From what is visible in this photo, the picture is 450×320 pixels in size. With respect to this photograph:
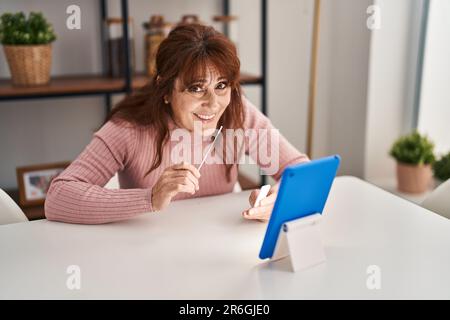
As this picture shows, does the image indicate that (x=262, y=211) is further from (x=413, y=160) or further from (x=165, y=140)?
(x=413, y=160)

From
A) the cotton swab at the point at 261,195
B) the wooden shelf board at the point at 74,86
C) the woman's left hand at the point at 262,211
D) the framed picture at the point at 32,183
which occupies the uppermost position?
the wooden shelf board at the point at 74,86

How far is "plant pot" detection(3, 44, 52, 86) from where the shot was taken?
233 centimetres

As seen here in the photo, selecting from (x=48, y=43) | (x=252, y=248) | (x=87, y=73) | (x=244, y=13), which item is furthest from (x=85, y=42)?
(x=252, y=248)

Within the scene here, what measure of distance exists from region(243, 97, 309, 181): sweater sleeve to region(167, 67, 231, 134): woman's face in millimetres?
191

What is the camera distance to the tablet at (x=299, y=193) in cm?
106

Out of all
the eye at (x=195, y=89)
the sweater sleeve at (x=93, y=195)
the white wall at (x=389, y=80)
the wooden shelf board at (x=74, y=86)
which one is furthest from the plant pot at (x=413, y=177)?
the sweater sleeve at (x=93, y=195)

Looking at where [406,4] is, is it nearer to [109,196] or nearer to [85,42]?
[85,42]

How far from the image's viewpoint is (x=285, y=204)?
1088mm

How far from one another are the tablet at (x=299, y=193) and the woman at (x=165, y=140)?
21cm

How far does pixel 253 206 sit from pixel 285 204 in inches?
12.2

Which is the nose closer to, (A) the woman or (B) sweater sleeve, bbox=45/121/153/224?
(A) the woman

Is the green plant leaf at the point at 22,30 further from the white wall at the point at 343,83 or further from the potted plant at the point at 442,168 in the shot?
the potted plant at the point at 442,168

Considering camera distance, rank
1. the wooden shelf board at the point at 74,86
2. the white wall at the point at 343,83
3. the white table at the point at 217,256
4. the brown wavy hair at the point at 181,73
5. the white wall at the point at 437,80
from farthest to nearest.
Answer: the white wall at the point at 343,83
the white wall at the point at 437,80
the wooden shelf board at the point at 74,86
the brown wavy hair at the point at 181,73
the white table at the point at 217,256

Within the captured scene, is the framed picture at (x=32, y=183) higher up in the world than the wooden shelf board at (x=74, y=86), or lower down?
lower down
